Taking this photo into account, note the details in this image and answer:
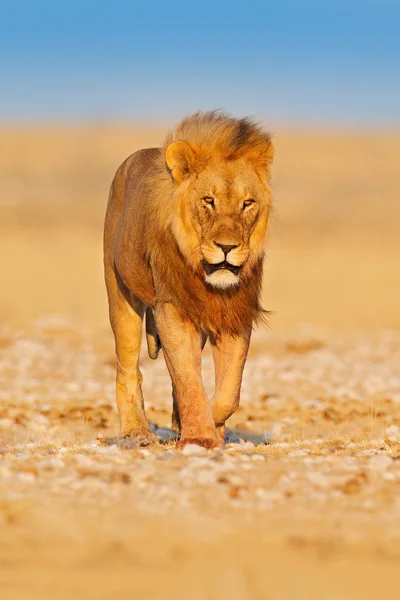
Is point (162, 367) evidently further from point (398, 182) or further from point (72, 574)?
point (398, 182)

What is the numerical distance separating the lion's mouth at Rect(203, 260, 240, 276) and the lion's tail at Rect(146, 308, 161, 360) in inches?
74.5

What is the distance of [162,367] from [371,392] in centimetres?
393

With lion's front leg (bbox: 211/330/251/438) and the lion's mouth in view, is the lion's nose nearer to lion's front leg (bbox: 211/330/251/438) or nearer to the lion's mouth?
the lion's mouth

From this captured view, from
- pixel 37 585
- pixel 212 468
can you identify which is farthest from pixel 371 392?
pixel 37 585

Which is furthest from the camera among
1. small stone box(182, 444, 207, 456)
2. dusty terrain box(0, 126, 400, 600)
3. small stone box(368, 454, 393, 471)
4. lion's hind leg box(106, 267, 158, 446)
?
lion's hind leg box(106, 267, 158, 446)

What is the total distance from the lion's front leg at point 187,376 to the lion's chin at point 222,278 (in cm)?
40

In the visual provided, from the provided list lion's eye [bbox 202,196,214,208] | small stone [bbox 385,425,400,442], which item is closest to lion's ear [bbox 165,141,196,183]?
lion's eye [bbox 202,196,214,208]

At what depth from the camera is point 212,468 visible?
5945 millimetres

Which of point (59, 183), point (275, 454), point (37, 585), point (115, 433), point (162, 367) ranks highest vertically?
point (37, 585)

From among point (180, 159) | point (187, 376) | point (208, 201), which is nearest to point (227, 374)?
point (187, 376)

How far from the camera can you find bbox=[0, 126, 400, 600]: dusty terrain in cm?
442

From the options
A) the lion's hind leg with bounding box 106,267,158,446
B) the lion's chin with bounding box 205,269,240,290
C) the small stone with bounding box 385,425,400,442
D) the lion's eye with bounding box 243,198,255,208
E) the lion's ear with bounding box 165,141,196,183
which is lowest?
the small stone with bounding box 385,425,400,442

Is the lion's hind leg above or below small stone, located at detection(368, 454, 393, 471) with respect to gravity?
below

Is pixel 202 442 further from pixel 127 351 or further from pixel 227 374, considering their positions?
pixel 127 351
